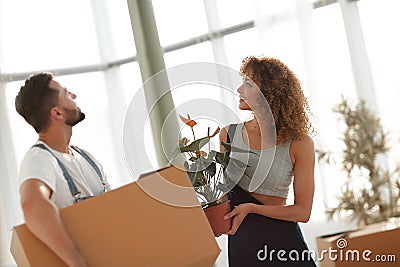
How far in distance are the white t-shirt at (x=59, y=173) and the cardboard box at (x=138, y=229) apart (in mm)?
156

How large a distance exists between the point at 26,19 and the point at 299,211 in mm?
2937

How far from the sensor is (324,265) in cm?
308

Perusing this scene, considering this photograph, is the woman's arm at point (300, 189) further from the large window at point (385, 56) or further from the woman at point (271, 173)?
the large window at point (385, 56)

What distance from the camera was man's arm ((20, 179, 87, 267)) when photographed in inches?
78.5

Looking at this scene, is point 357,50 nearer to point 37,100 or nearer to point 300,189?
point 300,189

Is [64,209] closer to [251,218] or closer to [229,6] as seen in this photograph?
[251,218]

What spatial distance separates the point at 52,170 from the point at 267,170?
2.46ft

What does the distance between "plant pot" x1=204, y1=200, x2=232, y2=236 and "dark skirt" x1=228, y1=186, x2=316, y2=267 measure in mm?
171

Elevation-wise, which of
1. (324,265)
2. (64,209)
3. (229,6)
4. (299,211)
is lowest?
(324,265)

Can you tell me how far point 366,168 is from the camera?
3850mm

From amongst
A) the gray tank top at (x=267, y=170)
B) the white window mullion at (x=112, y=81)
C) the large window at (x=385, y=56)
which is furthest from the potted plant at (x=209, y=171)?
the white window mullion at (x=112, y=81)

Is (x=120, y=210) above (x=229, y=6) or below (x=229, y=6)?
below

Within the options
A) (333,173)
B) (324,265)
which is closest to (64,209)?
(324,265)

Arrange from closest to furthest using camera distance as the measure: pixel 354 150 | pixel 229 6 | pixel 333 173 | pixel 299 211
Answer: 1. pixel 299 211
2. pixel 354 150
3. pixel 333 173
4. pixel 229 6
